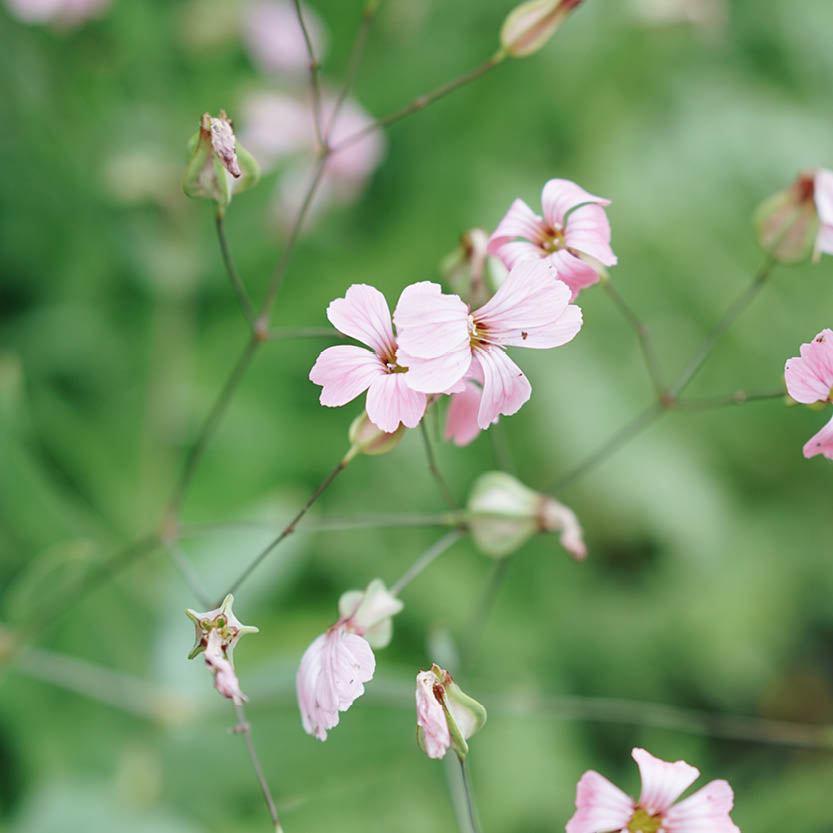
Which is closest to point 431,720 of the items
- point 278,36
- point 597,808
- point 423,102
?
point 597,808

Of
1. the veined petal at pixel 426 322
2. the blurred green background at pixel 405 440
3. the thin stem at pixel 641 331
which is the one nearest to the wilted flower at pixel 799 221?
the thin stem at pixel 641 331

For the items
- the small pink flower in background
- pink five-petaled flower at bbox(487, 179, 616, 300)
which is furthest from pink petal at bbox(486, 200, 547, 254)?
the small pink flower in background

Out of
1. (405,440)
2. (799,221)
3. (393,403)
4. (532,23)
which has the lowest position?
(393,403)

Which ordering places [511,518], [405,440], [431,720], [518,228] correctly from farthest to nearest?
[405,440] → [511,518] → [518,228] → [431,720]

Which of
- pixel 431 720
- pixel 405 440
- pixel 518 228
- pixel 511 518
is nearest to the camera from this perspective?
pixel 431 720

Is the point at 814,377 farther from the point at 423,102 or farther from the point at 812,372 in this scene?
the point at 423,102

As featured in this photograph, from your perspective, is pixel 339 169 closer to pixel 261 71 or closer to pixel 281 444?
pixel 261 71

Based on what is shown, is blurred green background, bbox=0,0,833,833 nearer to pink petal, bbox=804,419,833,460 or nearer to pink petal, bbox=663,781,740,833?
pink petal, bbox=663,781,740,833
